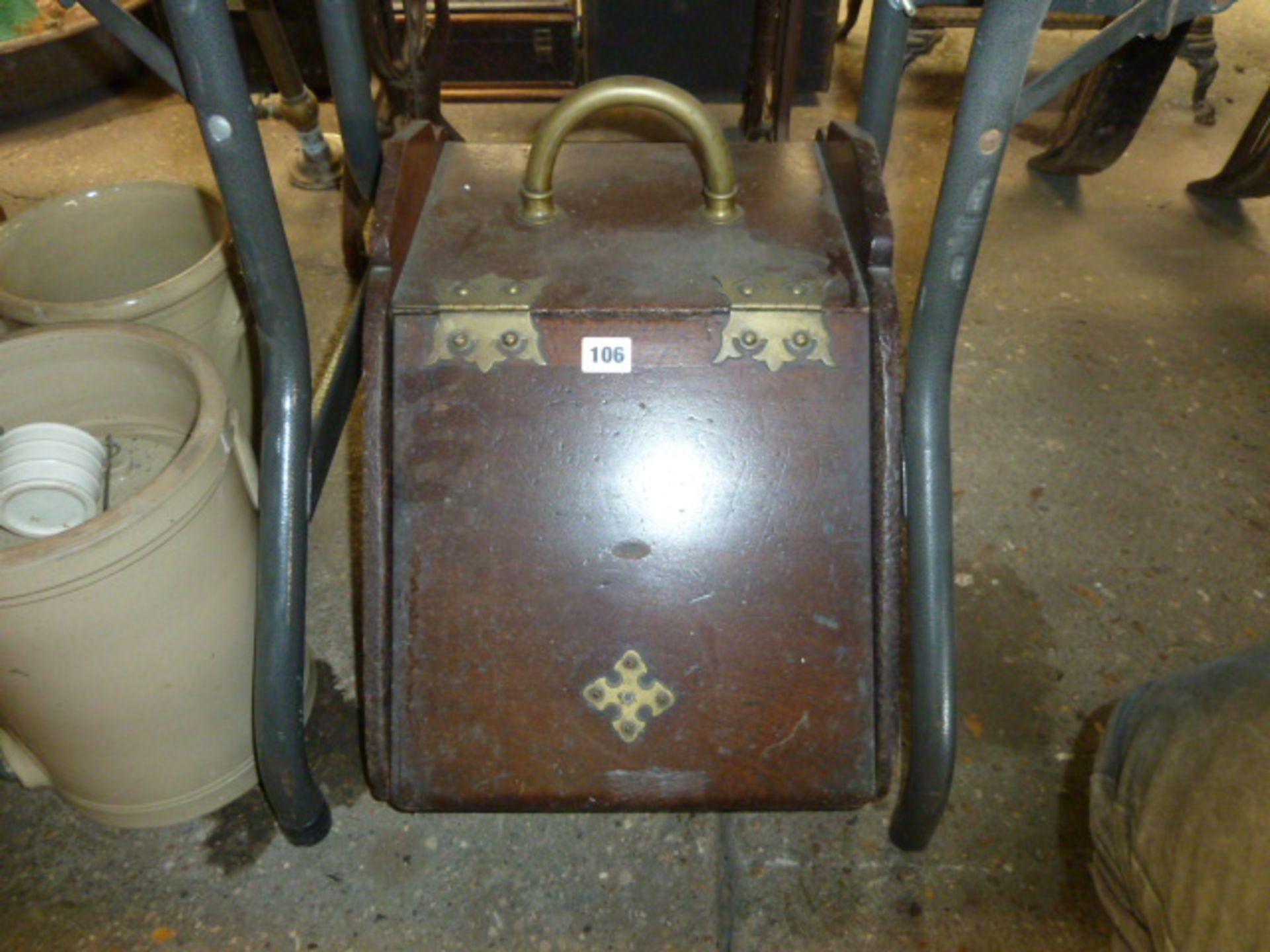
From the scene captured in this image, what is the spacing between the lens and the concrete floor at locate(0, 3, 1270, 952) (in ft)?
3.90

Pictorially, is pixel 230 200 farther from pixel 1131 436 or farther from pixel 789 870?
pixel 1131 436

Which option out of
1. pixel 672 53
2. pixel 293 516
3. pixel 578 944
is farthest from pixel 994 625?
pixel 672 53

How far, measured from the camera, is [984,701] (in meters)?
1.42

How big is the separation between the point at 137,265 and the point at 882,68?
1200mm

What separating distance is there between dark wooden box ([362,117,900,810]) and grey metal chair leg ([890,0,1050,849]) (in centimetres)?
3

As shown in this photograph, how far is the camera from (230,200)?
3.26 ft

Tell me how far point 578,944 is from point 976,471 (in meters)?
1.05

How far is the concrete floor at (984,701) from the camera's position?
119cm

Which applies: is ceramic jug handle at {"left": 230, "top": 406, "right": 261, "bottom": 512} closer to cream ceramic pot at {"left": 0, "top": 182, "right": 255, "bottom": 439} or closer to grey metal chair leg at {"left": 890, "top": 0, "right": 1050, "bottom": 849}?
cream ceramic pot at {"left": 0, "top": 182, "right": 255, "bottom": 439}

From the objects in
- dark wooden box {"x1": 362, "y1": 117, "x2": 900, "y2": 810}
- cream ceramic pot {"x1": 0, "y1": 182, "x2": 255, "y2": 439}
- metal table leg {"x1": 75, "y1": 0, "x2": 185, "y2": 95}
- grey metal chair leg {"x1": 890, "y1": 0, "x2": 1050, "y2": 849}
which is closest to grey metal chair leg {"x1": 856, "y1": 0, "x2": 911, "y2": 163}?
dark wooden box {"x1": 362, "y1": 117, "x2": 900, "y2": 810}

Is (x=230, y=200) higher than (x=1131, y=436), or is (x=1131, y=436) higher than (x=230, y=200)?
(x=230, y=200)

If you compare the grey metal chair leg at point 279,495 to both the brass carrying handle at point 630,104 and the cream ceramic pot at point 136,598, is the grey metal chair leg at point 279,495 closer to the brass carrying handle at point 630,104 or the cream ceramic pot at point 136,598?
the cream ceramic pot at point 136,598

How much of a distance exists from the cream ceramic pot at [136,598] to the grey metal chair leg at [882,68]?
2.81ft

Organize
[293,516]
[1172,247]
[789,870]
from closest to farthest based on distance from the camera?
[293,516] → [789,870] → [1172,247]
